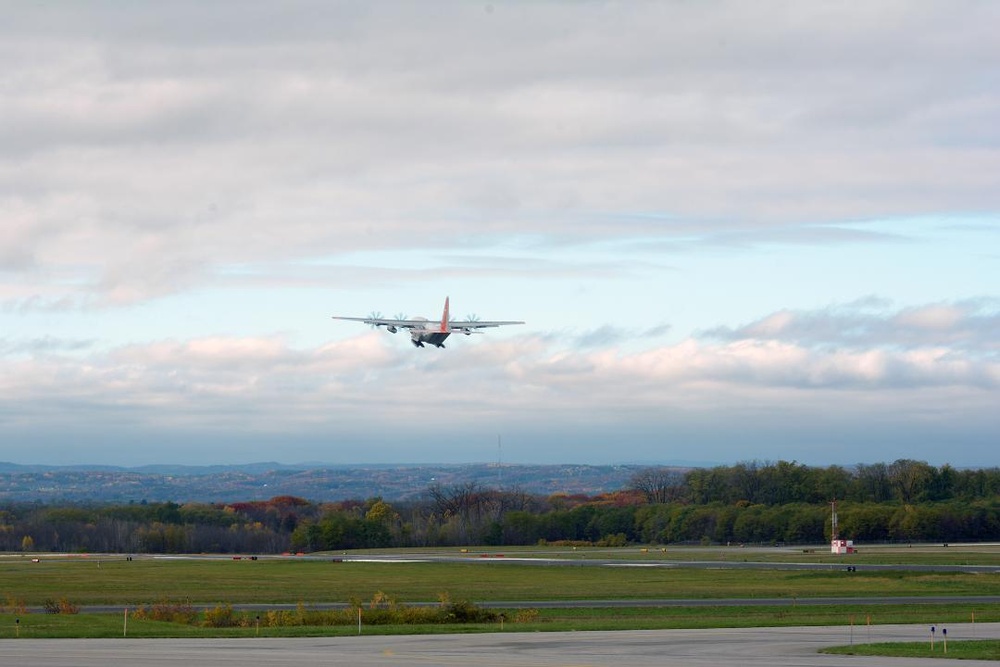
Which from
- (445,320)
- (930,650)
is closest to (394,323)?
(445,320)

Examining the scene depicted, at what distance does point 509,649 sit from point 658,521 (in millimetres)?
103684

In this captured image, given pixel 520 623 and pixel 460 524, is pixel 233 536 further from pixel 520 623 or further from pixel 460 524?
pixel 520 623

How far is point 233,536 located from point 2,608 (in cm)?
8749

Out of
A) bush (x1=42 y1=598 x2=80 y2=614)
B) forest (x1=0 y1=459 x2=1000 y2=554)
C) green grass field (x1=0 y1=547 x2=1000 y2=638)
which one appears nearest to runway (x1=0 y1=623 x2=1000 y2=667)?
green grass field (x1=0 y1=547 x2=1000 y2=638)

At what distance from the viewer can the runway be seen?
33719 mm

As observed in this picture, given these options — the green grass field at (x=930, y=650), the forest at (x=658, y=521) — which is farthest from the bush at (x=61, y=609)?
the forest at (x=658, y=521)

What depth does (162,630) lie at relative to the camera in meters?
45.9

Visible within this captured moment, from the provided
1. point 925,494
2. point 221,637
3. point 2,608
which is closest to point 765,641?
point 221,637

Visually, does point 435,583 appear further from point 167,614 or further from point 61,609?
point 61,609

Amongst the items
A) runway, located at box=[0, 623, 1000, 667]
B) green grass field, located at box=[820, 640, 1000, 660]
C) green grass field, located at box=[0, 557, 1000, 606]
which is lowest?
green grass field, located at box=[0, 557, 1000, 606]

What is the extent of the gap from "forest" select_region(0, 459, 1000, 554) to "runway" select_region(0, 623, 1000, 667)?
85.1 meters

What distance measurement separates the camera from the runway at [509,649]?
33.7m

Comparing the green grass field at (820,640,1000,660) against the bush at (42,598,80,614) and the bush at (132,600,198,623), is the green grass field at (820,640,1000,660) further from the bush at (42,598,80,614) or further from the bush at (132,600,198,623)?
the bush at (42,598,80,614)

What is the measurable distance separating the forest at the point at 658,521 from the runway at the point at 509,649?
8506 cm
